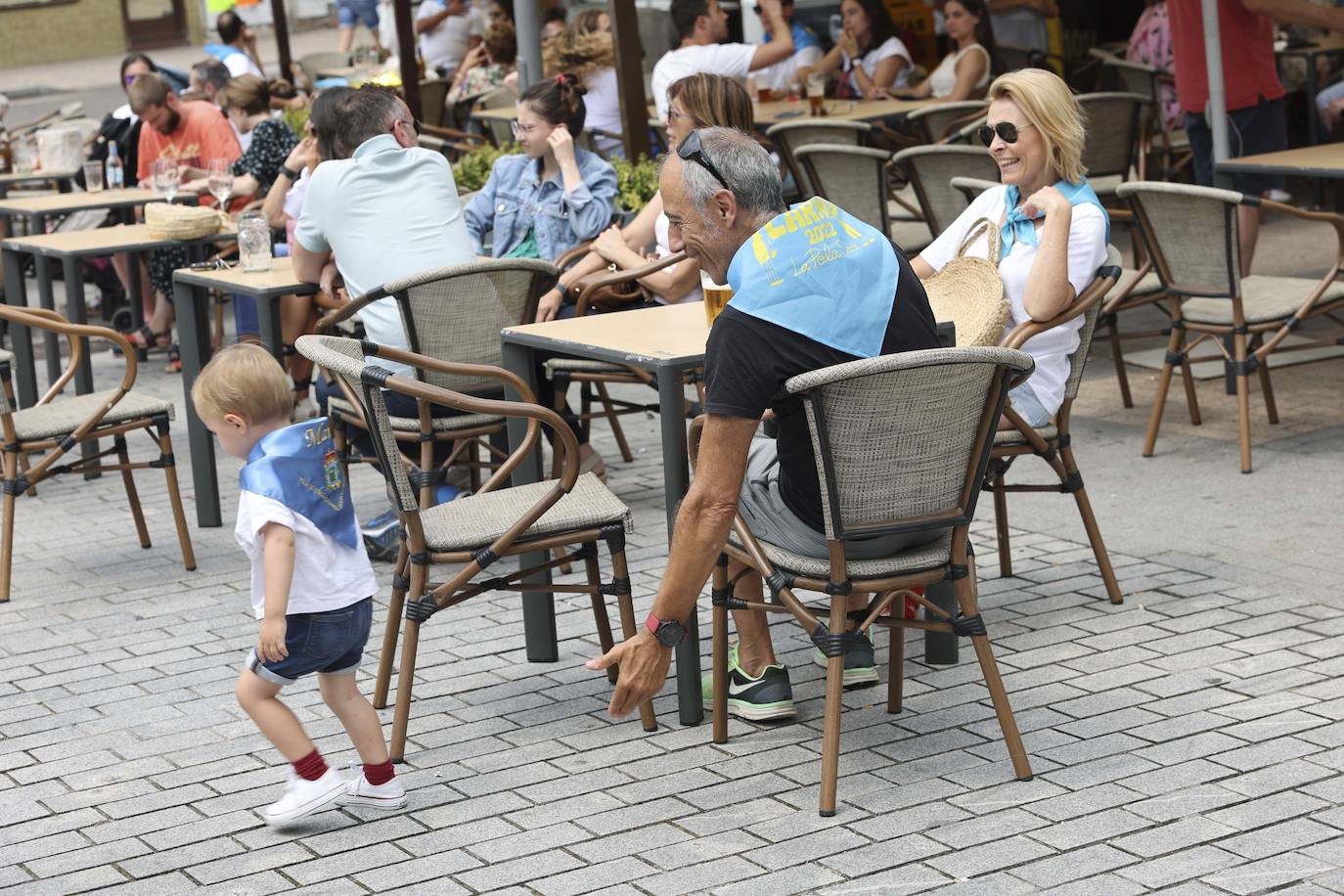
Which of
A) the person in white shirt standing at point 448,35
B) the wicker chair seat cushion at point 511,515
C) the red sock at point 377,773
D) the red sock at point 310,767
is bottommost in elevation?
the red sock at point 377,773

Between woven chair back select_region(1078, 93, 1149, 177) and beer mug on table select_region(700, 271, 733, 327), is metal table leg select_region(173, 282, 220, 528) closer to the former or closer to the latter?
beer mug on table select_region(700, 271, 733, 327)

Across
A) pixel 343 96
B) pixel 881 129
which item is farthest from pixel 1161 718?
pixel 881 129

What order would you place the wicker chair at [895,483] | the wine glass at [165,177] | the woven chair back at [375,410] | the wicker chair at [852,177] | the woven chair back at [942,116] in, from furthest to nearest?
the woven chair back at [942,116]
the wine glass at [165,177]
the wicker chair at [852,177]
the woven chair back at [375,410]
the wicker chair at [895,483]

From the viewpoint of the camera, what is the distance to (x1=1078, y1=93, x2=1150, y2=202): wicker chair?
8.48m

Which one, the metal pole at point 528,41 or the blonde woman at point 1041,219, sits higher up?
the metal pole at point 528,41

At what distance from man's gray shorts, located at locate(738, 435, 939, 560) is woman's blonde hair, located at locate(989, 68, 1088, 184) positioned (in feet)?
4.44

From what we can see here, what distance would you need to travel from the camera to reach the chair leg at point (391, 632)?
412 cm

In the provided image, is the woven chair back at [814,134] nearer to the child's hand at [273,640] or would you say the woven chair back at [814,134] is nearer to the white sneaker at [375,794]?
the white sneaker at [375,794]

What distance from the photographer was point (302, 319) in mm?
7336

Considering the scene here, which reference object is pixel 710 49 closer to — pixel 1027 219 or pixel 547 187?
pixel 547 187

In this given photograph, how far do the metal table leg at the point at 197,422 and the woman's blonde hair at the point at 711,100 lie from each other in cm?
190

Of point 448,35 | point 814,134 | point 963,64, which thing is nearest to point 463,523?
point 814,134

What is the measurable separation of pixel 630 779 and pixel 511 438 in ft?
3.83

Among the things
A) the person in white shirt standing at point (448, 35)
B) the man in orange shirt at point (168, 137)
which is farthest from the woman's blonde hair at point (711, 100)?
the person in white shirt standing at point (448, 35)
